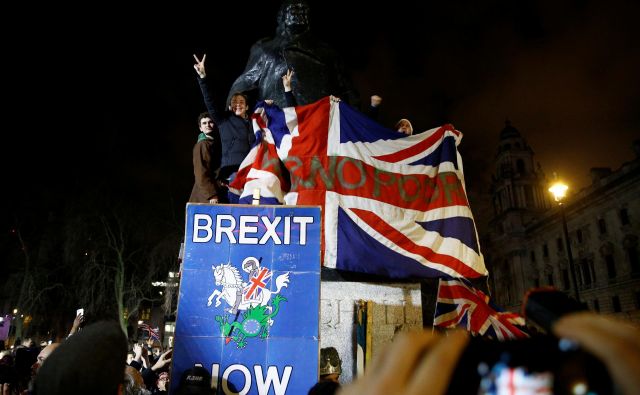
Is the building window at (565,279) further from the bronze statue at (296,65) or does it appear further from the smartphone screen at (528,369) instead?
the smartphone screen at (528,369)

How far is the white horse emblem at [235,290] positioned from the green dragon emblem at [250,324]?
0.07m

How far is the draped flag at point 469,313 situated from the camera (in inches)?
261

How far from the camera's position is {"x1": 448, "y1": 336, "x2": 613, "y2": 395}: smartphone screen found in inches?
38.3

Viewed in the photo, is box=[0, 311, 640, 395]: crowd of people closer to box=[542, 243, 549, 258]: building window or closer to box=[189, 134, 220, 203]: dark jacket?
box=[189, 134, 220, 203]: dark jacket

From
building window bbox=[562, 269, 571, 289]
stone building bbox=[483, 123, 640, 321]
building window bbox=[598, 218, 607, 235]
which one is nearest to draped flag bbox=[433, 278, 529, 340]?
stone building bbox=[483, 123, 640, 321]

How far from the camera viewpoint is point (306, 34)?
8047 millimetres

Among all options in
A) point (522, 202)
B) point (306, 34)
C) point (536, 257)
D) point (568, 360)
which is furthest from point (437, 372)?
point (522, 202)

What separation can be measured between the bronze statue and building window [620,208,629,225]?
4940 cm

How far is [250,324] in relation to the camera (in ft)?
13.9

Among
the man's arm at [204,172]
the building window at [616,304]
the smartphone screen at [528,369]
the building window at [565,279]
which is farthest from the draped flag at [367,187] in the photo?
the building window at [565,279]

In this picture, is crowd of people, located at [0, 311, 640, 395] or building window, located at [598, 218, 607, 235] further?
building window, located at [598, 218, 607, 235]

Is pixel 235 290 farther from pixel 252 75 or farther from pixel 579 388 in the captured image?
pixel 252 75

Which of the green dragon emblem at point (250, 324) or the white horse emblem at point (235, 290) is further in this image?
the white horse emblem at point (235, 290)

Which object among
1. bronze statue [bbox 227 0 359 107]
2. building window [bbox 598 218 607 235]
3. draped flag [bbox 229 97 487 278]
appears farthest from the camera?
building window [bbox 598 218 607 235]
